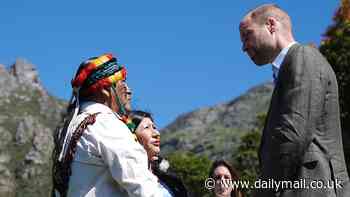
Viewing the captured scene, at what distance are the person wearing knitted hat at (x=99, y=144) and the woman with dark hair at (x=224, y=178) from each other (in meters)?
2.74

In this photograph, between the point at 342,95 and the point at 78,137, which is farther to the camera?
the point at 342,95

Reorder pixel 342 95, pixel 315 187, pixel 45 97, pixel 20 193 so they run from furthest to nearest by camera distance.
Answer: pixel 45 97, pixel 20 193, pixel 342 95, pixel 315 187

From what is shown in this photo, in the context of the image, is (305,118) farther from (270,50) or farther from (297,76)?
(270,50)

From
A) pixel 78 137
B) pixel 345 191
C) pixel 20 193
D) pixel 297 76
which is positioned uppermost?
pixel 297 76

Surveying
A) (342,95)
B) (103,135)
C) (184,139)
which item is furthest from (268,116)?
(184,139)

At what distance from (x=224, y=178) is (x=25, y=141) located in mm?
125257

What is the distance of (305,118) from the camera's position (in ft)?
15.0

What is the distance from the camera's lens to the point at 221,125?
180 meters

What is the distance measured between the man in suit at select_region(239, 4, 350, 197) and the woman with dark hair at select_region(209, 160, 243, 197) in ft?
9.56

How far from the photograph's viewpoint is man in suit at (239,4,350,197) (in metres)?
4.55

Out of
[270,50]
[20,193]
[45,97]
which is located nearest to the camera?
[270,50]

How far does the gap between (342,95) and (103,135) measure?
97.5ft

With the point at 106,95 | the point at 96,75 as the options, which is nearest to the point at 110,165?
the point at 106,95

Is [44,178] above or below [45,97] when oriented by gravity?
below
